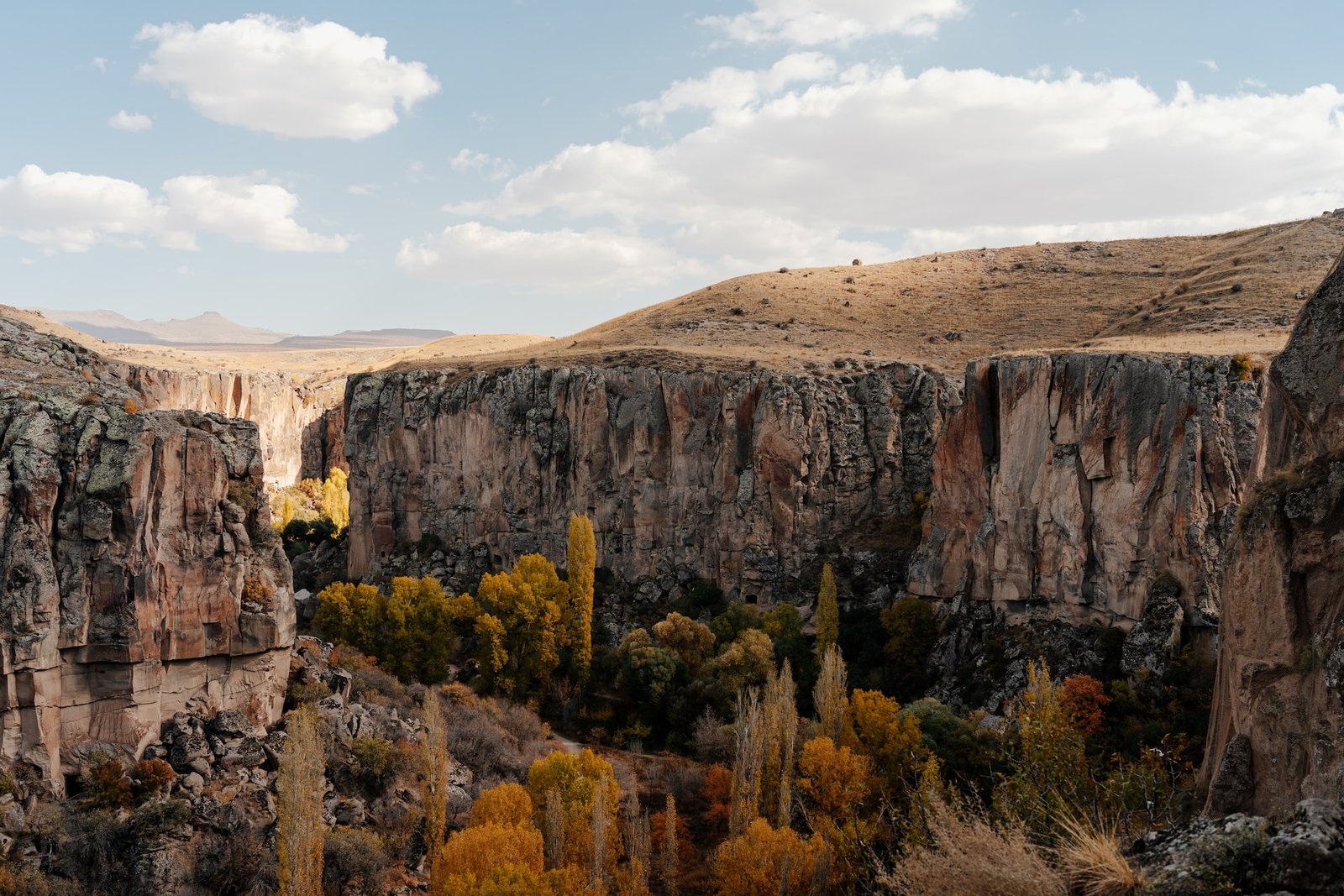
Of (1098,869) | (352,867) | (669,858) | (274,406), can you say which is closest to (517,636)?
(669,858)

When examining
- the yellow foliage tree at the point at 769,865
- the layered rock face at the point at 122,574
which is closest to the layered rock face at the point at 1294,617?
the yellow foliage tree at the point at 769,865

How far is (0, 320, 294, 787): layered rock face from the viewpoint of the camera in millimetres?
23859

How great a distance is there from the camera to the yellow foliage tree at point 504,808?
27.2 metres

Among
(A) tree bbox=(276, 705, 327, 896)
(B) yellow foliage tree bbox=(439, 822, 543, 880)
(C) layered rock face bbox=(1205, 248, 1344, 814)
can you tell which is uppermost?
(C) layered rock face bbox=(1205, 248, 1344, 814)

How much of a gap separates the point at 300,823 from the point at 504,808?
21.4 ft

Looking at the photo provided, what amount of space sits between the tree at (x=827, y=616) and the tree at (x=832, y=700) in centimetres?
1105

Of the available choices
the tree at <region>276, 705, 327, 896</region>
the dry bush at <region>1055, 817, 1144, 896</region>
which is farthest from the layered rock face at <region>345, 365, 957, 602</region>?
the dry bush at <region>1055, 817, 1144, 896</region>

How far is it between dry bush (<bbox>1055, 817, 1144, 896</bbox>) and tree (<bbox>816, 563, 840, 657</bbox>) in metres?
39.8

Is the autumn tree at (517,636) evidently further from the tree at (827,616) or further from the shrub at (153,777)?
the shrub at (153,777)

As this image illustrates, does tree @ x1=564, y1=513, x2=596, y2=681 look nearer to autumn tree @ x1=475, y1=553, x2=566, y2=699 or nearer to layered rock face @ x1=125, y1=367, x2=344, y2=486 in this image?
autumn tree @ x1=475, y1=553, x2=566, y2=699

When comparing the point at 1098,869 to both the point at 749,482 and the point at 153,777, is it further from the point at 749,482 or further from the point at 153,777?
the point at 749,482

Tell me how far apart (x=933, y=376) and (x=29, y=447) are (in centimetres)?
4775

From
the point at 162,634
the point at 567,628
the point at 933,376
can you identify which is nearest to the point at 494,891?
the point at 162,634

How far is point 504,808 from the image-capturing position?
27484 millimetres
